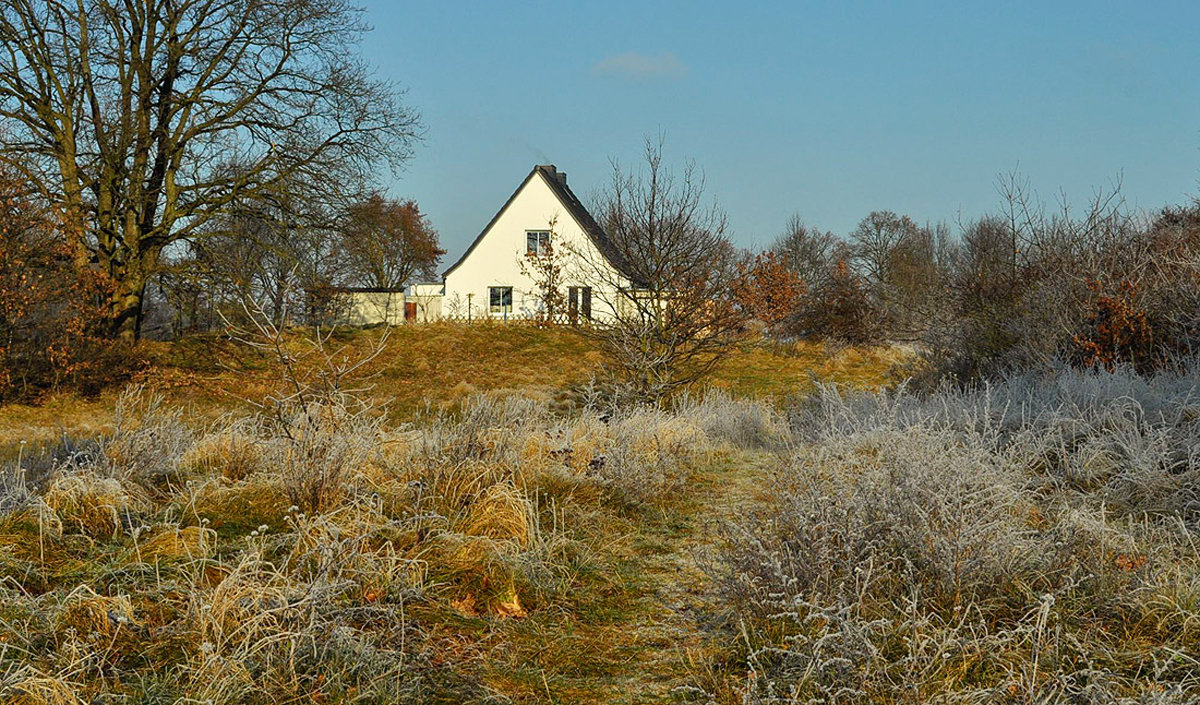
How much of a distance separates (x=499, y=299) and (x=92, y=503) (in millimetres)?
30628

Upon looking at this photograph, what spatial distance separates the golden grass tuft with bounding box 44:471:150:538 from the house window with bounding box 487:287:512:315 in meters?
29.9

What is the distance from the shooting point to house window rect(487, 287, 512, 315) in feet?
113

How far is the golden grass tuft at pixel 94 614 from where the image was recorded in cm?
293

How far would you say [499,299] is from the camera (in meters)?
34.9

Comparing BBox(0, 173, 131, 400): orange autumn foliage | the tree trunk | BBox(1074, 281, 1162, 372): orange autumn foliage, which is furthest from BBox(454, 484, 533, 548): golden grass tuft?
the tree trunk

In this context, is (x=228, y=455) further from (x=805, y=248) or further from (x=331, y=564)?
(x=805, y=248)

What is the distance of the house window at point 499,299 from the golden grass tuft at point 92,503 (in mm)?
29897

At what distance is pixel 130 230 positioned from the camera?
1942cm

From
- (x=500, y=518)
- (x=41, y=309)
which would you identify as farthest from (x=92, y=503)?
(x=41, y=309)

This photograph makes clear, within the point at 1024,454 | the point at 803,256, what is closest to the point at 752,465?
the point at 1024,454

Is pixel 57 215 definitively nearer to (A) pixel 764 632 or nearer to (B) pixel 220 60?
(B) pixel 220 60

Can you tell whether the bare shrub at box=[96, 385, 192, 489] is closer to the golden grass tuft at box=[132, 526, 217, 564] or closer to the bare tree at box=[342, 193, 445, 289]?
the golden grass tuft at box=[132, 526, 217, 564]

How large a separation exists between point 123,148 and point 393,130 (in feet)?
19.9

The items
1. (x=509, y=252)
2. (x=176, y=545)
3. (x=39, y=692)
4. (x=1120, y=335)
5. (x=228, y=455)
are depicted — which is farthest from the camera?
(x=509, y=252)
